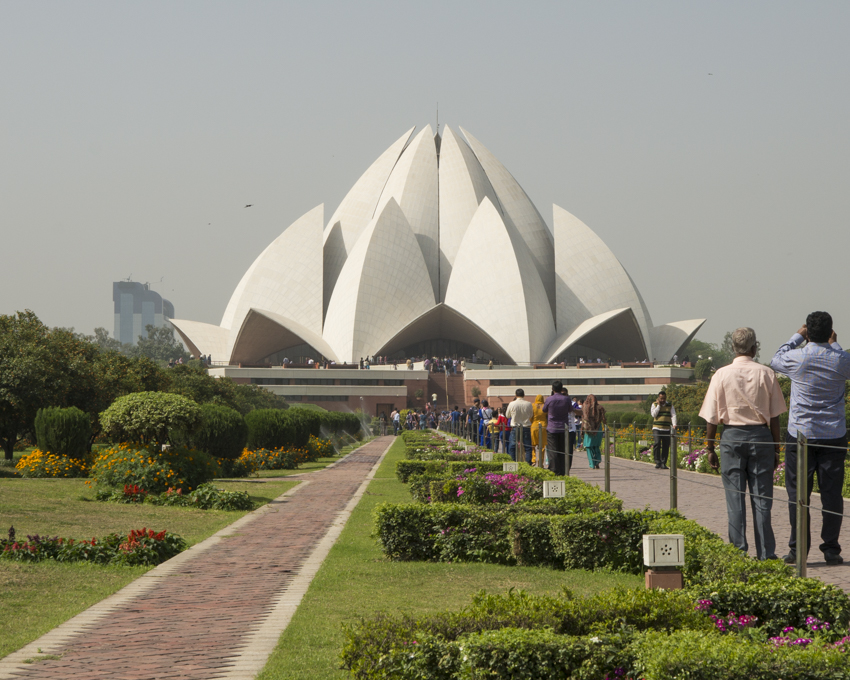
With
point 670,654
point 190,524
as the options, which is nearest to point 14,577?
point 190,524

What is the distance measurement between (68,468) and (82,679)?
33.0 feet

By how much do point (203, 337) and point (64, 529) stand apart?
52501 millimetres

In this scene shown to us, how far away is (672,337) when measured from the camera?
58.7 m

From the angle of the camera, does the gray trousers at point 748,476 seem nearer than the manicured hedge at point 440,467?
Yes

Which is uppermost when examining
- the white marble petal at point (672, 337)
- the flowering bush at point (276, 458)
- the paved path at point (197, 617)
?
the white marble petal at point (672, 337)

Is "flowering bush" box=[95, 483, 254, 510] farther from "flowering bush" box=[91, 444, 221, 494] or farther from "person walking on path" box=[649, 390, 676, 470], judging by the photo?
"person walking on path" box=[649, 390, 676, 470]

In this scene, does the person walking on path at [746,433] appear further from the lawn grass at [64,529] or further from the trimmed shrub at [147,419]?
the trimmed shrub at [147,419]

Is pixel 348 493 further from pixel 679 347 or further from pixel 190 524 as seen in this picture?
pixel 679 347

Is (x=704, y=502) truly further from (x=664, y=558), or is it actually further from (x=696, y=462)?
(x=696, y=462)

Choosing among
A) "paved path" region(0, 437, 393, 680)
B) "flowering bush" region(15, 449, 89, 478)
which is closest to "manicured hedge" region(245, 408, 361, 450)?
"flowering bush" region(15, 449, 89, 478)

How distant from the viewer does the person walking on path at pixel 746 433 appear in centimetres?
479

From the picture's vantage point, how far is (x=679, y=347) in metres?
58.5

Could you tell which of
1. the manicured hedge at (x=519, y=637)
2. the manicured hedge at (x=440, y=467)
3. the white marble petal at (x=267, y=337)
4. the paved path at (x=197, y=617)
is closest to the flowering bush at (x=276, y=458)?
the manicured hedge at (x=440, y=467)

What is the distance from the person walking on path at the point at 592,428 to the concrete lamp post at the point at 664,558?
8475 mm
